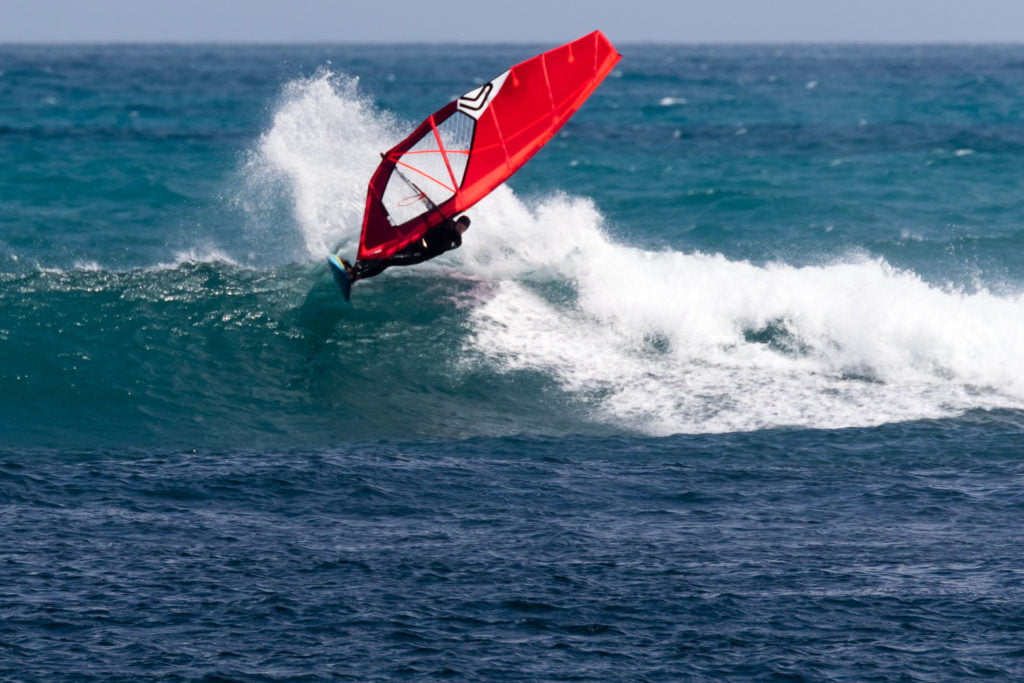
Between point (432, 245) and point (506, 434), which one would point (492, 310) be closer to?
point (432, 245)

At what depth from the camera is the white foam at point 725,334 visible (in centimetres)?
2131

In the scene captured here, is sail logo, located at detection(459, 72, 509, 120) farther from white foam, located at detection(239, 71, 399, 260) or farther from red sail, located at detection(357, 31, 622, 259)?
white foam, located at detection(239, 71, 399, 260)

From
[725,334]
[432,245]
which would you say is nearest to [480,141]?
[432,245]

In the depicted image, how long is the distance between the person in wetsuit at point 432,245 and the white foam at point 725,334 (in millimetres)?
1898

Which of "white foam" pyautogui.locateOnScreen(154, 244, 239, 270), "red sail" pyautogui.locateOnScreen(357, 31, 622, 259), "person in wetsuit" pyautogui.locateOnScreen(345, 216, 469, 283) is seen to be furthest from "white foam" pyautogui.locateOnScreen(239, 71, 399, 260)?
"person in wetsuit" pyautogui.locateOnScreen(345, 216, 469, 283)

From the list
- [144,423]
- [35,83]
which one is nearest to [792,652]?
[144,423]

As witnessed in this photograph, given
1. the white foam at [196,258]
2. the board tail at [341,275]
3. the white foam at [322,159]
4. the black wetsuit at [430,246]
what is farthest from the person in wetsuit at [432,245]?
the white foam at [196,258]

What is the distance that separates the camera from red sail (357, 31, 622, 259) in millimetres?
24703

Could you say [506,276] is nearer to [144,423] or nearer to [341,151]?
[341,151]

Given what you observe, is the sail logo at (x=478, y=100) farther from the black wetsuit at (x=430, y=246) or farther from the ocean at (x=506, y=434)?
the ocean at (x=506, y=434)

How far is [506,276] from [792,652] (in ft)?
54.3

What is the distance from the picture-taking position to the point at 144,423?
2059 cm

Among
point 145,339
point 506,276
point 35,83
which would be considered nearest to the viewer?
point 145,339

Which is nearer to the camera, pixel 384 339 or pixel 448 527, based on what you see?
pixel 448 527
